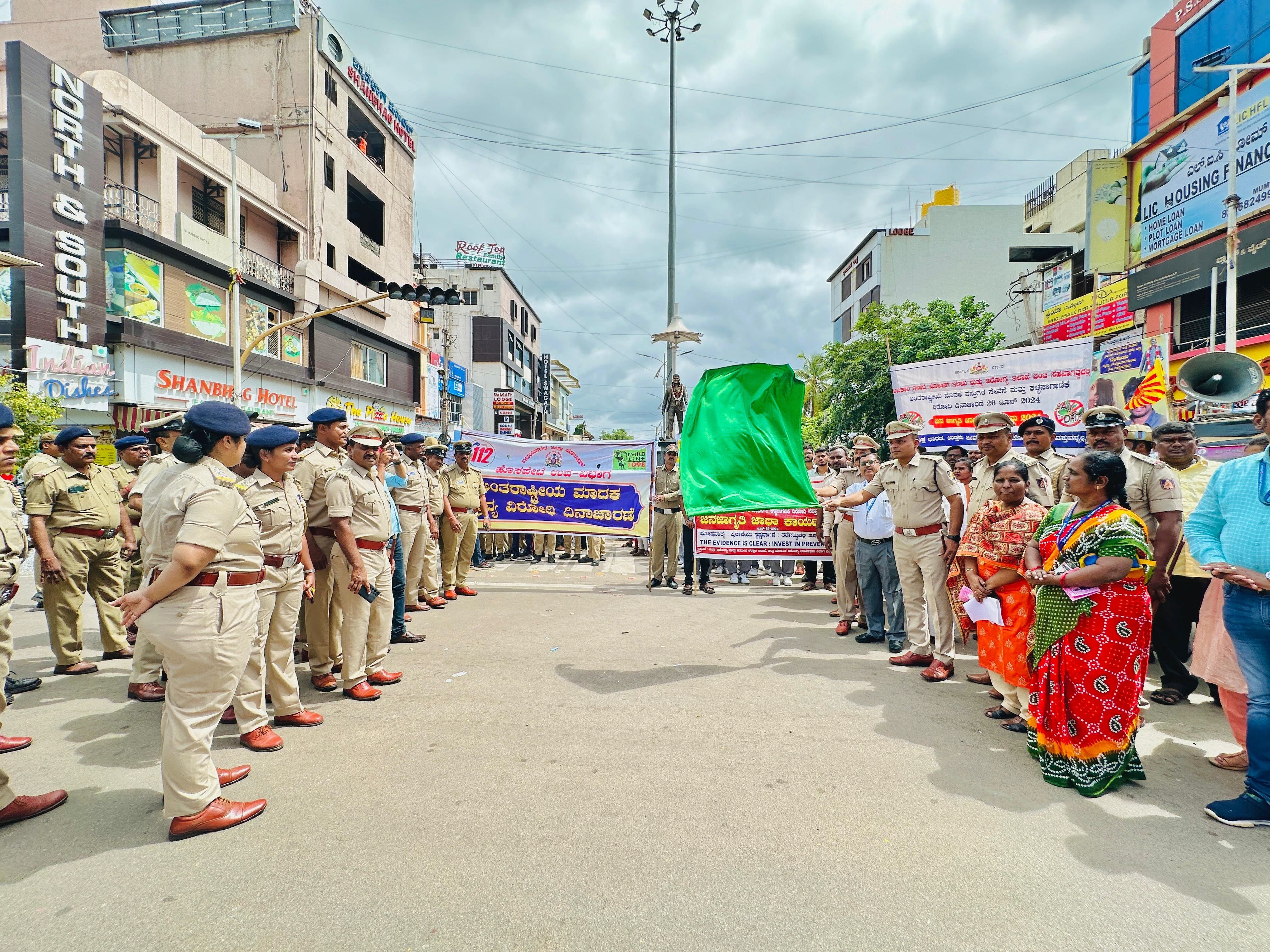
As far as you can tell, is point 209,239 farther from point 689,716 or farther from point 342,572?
point 689,716

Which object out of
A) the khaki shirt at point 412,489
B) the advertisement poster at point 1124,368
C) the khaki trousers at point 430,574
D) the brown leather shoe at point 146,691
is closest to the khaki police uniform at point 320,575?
the brown leather shoe at point 146,691

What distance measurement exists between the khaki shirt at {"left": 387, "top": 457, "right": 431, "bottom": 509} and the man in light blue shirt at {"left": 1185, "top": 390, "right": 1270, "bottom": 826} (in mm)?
6319

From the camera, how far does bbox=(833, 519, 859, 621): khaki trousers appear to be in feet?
22.9

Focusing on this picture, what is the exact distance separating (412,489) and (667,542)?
3.84 metres

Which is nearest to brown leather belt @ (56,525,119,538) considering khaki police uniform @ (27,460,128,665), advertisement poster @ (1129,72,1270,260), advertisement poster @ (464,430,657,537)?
khaki police uniform @ (27,460,128,665)

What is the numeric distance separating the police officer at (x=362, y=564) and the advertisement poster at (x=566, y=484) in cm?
518

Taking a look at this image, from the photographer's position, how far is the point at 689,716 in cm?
430

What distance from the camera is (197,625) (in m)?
2.84

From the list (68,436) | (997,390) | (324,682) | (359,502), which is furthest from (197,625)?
(997,390)

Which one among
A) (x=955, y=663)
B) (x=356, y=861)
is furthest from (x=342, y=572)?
(x=955, y=663)

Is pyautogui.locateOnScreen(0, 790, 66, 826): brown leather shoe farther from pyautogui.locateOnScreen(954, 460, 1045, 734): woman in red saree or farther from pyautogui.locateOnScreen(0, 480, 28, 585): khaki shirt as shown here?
pyautogui.locateOnScreen(954, 460, 1045, 734): woman in red saree

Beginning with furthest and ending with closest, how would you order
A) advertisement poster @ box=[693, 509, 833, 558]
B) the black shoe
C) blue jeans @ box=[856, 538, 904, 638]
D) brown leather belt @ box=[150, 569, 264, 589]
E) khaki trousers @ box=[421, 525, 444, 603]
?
advertisement poster @ box=[693, 509, 833, 558], khaki trousers @ box=[421, 525, 444, 603], blue jeans @ box=[856, 538, 904, 638], the black shoe, brown leather belt @ box=[150, 569, 264, 589]

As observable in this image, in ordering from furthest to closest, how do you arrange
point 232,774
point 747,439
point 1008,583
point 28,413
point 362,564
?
point 28,413 < point 747,439 < point 362,564 < point 1008,583 < point 232,774

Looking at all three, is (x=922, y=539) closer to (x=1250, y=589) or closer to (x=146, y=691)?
(x=1250, y=589)
